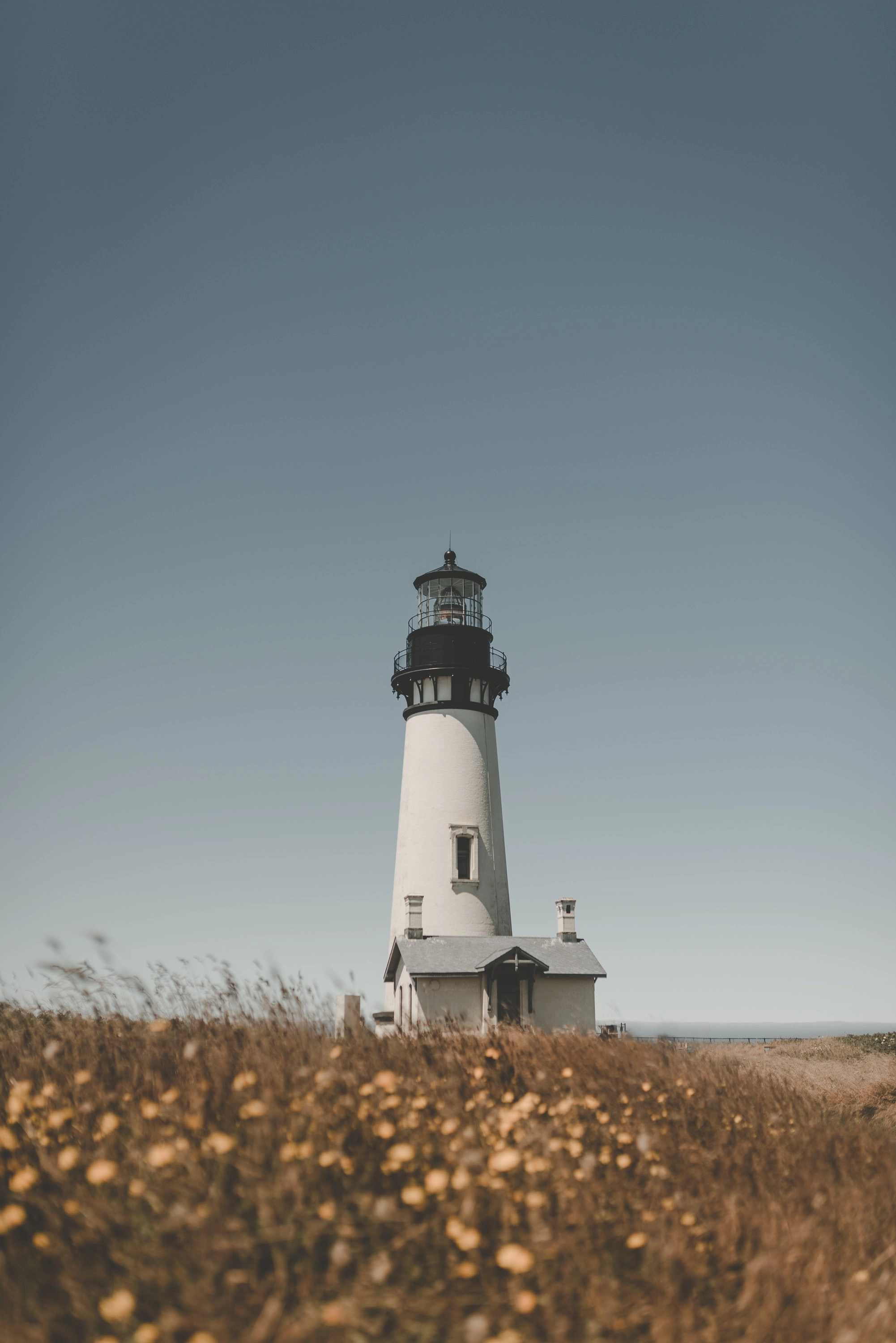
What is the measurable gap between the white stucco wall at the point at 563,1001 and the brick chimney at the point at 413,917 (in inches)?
153

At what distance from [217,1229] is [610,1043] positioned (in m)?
7.71

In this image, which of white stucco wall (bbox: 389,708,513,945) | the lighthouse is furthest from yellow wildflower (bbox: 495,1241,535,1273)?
Result: white stucco wall (bbox: 389,708,513,945)

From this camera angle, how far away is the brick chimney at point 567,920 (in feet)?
94.3

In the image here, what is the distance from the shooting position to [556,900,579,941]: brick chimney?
2873 centimetres

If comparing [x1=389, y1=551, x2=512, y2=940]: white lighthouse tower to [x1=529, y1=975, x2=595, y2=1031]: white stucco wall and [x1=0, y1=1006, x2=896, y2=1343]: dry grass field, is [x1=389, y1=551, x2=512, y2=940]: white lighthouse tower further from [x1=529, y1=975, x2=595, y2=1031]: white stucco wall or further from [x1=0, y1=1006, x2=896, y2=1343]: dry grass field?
[x1=0, y1=1006, x2=896, y2=1343]: dry grass field

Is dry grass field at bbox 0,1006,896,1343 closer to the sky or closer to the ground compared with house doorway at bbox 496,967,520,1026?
closer to the sky

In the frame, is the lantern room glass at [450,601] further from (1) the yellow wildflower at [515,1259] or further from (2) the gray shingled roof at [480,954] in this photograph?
(1) the yellow wildflower at [515,1259]

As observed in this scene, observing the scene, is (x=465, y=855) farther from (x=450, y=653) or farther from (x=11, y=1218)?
(x=11, y=1218)

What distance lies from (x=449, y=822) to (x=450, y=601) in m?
8.09

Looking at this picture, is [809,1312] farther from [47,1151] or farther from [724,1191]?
[47,1151]

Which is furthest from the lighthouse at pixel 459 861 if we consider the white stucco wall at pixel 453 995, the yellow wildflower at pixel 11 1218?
the yellow wildflower at pixel 11 1218

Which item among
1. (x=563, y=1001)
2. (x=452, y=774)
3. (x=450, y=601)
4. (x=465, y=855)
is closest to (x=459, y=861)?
(x=465, y=855)

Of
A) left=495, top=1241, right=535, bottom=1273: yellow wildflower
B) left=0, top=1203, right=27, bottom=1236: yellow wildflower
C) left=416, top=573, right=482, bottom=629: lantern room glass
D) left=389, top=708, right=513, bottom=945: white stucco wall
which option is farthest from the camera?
left=416, top=573, right=482, bottom=629: lantern room glass

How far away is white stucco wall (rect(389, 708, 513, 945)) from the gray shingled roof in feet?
2.66
